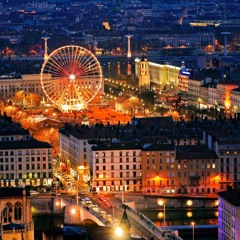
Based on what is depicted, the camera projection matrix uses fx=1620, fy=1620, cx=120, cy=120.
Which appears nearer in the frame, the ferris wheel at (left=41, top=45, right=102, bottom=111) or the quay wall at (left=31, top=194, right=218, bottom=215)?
the quay wall at (left=31, top=194, right=218, bottom=215)

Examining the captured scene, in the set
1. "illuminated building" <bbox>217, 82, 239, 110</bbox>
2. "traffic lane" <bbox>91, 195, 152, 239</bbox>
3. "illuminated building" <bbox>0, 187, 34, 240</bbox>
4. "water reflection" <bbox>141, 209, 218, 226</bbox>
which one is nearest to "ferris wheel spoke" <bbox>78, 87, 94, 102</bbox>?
"illuminated building" <bbox>217, 82, 239, 110</bbox>

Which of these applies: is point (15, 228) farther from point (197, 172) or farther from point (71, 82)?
point (71, 82)

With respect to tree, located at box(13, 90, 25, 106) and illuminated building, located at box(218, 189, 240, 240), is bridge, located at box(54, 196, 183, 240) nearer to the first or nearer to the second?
illuminated building, located at box(218, 189, 240, 240)

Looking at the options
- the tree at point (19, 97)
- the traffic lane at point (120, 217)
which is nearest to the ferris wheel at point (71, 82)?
the tree at point (19, 97)

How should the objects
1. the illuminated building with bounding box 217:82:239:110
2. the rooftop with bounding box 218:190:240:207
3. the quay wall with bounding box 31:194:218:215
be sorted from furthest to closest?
the illuminated building with bounding box 217:82:239:110 < the quay wall with bounding box 31:194:218:215 < the rooftop with bounding box 218:190:240:207

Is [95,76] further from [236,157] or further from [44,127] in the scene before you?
[236,157]

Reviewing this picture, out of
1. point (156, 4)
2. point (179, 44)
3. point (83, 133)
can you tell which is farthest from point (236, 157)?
point (156, 4)
